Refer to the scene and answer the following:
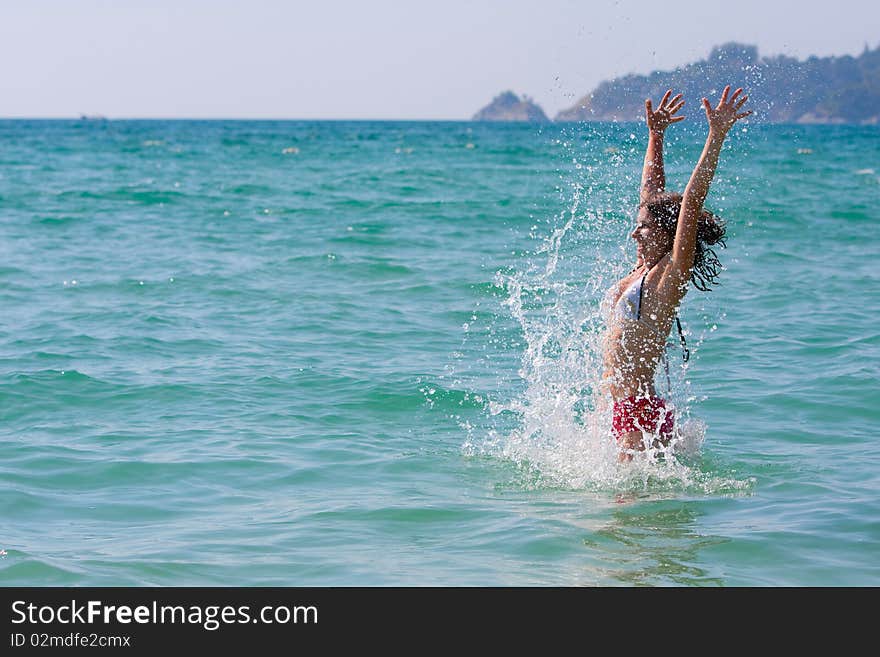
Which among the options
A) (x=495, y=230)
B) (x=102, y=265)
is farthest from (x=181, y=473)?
(x=495, y=230)

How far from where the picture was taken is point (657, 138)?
253 inches

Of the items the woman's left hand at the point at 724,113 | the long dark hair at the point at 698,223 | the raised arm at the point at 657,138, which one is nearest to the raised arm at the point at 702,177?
the woman's left hand at the point at 724,113

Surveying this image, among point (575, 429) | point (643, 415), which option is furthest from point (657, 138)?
point (575, 429)

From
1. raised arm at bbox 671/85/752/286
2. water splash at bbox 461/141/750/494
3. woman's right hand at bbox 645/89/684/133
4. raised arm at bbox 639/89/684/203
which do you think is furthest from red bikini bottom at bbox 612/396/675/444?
woman's right hand at bbox 645/89/684/133

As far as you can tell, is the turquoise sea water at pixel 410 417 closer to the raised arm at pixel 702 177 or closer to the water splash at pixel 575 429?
the water splash at pixel 575 429

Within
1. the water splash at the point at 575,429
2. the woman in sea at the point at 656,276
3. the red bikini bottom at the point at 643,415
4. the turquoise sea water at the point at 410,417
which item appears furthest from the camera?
the water splash at the point at 575,429

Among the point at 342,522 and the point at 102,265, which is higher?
the point at 102,265

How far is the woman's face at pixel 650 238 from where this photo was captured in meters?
5.99

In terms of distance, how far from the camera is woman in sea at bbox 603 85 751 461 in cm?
564

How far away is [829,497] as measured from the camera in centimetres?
618

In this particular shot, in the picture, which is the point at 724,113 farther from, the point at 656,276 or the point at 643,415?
the point at 643,415
